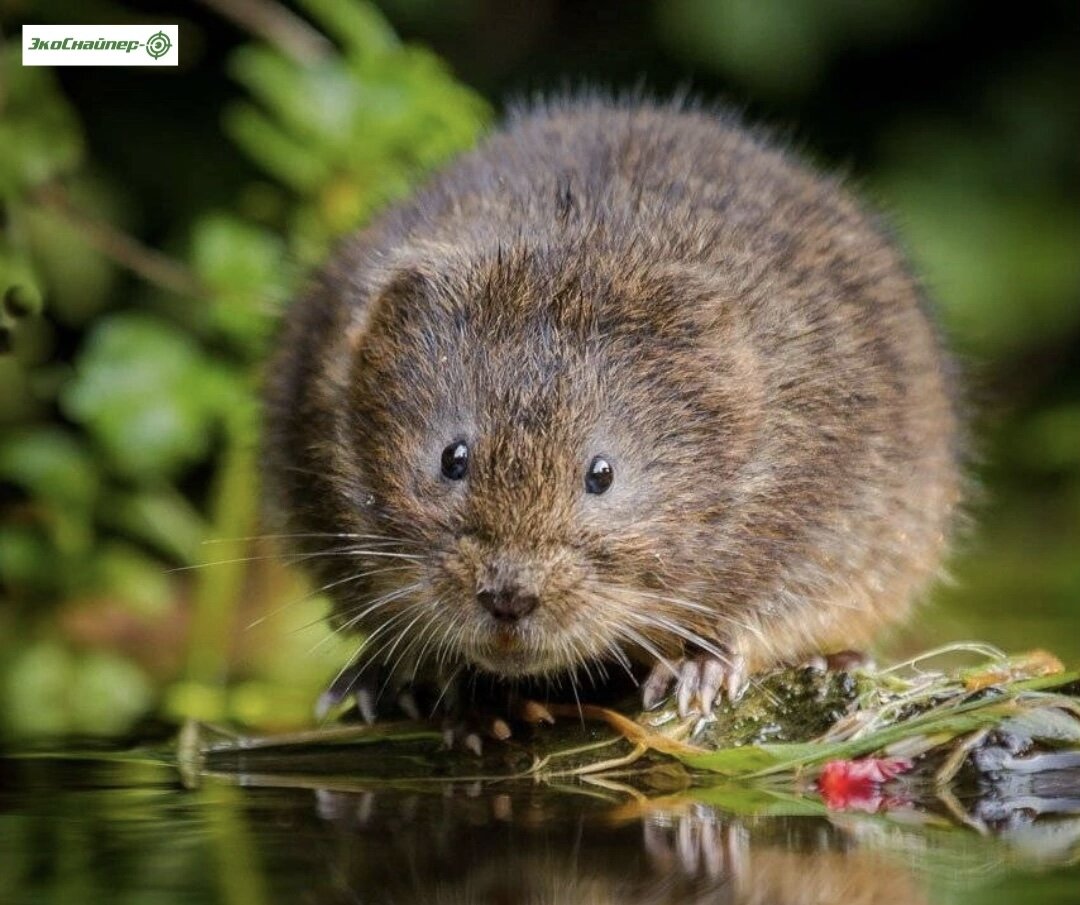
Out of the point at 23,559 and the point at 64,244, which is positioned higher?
the point at 64,244

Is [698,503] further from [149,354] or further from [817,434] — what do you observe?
[149,354]

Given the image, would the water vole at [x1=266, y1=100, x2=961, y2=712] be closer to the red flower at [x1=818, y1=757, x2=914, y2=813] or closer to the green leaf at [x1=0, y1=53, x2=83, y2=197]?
the red flower at [x1=818, y1=757, x2=914, y2=813]

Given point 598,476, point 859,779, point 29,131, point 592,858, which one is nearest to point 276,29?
point 29,131

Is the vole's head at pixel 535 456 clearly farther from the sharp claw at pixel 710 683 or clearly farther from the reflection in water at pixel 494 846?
the reflection in water at pixel 494 846

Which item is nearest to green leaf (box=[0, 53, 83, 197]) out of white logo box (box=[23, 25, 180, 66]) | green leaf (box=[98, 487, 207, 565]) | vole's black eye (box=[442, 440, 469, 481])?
white logo box (box=[23, 25, 180, 66])

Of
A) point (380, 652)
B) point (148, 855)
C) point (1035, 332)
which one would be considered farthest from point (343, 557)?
point (1035, 332)

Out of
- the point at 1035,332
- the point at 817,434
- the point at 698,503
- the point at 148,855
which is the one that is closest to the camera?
the point at 148,855
